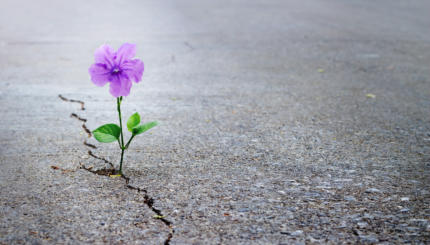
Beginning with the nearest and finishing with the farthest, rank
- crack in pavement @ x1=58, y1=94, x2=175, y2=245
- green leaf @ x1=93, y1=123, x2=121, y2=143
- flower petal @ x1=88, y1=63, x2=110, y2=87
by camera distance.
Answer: crack in pavement @ x1=58, y1=94, x2=175, y2=245 → flower petal @ x1=88, y1=63, x2=110, y2=87 → green leaf @ x1=93, y1=123, x2=121, y2=143

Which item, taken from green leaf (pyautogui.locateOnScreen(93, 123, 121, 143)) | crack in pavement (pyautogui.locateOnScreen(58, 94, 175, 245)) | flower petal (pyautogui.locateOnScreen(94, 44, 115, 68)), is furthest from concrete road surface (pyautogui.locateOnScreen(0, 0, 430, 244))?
flower petal (pyautogui.locateOnScreen(94, 44, 115, 68))

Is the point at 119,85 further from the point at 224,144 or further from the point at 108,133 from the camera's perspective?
the point at 224,144

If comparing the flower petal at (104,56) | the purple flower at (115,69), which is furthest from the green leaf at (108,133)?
the flower petal at (104,56)

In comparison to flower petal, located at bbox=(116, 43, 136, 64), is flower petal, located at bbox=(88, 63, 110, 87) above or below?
below

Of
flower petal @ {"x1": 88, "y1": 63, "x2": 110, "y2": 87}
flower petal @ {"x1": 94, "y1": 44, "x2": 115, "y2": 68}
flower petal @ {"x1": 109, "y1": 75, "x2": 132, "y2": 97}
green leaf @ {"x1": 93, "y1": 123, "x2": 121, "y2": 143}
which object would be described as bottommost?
green leaf @ {"x1": 93, "y1": 123, "x2": 121, "y2": 143}

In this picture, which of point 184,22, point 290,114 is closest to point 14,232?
point 290,114

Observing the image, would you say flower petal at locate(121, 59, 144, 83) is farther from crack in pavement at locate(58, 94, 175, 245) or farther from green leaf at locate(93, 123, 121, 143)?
crack in pavement at locate(58, 94, 175, 245)

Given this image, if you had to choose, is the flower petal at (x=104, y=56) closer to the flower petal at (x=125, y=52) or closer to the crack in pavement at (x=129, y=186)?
the flower petal at (x=125, y=52)
